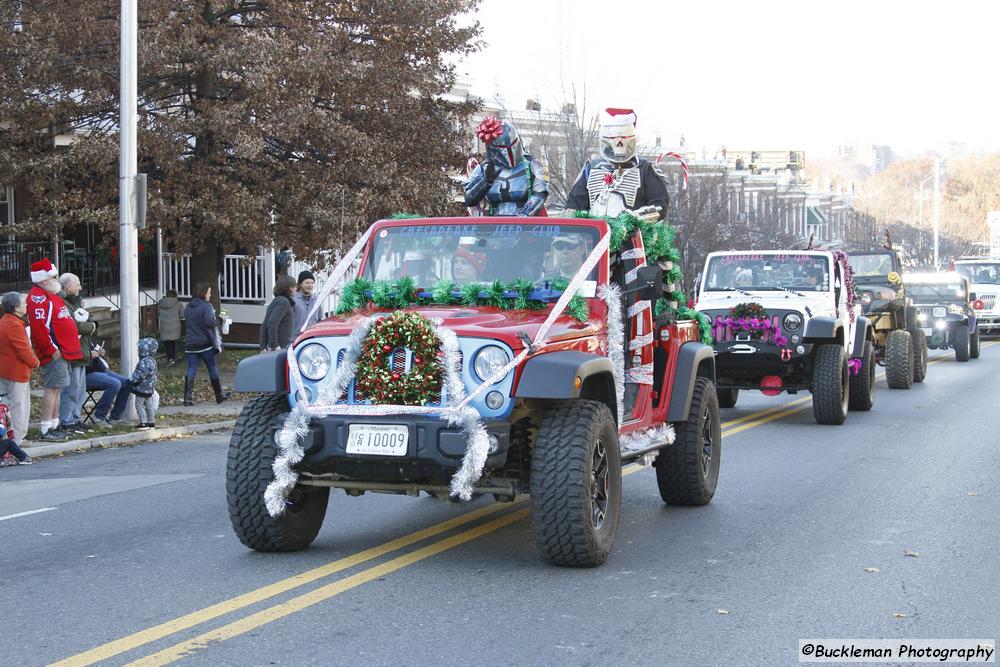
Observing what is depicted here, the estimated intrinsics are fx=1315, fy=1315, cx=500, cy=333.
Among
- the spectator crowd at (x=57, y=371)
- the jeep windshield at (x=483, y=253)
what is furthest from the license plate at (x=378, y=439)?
the spectator crowd at (x=57, y=371)

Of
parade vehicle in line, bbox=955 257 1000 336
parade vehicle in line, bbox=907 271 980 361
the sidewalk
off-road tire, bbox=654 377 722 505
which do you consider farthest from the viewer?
parade vehicle in line, bbox=955 257 1000 336

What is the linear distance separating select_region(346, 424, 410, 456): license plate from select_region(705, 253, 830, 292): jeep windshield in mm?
10229

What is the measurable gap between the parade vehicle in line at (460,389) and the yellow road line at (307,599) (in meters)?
0.50

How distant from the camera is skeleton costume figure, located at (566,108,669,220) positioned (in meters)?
10.0

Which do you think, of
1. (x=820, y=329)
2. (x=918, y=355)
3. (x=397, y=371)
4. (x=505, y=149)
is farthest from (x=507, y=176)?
(x=918, y=355)

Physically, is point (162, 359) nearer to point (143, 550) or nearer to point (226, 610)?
point (143, 550)

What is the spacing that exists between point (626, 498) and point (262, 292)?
19.8 meters

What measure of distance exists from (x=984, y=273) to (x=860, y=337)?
19.0m

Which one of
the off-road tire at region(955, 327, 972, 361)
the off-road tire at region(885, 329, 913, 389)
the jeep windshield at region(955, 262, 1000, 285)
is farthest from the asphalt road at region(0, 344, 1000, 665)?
the jeep windshield at region(955, 262, 1000, 285)

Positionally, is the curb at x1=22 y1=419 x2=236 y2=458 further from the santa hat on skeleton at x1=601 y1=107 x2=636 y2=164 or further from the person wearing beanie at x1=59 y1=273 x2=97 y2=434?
the santa hat on skeleton at x1=601 y1=107 x2=636 y2=164

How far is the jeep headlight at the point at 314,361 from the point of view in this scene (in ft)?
24.2

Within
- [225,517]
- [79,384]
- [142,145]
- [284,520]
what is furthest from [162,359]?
[284,520]

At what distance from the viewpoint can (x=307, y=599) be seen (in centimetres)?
654

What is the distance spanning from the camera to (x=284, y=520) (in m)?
7.51
